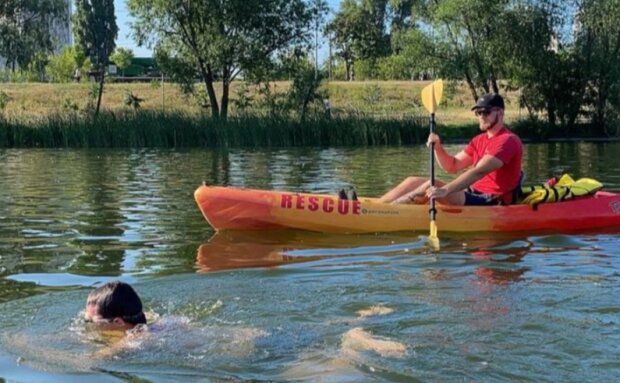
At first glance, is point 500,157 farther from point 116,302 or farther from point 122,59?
point 122,59

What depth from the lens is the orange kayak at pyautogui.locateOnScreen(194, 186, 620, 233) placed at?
9.08 metres

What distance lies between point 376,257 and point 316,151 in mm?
17114

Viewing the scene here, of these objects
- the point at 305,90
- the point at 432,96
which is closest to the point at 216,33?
the point at 305,90

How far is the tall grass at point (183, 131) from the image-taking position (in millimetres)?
26906

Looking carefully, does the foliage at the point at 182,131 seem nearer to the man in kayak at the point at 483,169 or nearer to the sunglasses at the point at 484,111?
the man in kayak at the point at 483,169

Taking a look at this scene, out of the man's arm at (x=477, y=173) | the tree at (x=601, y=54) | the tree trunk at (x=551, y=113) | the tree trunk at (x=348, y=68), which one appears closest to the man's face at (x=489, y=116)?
the man's arm at (x=477, y=173)

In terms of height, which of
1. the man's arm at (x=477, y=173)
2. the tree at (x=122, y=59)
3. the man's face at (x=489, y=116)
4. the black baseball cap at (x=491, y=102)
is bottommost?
the man's arm at (x=477, y=173)

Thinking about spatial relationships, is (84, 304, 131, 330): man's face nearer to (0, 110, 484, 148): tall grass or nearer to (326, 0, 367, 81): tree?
(0, 110, 484, 148): tall grass

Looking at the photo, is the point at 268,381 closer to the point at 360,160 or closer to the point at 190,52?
the point at 360,160

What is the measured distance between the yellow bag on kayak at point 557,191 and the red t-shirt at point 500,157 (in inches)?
10.0

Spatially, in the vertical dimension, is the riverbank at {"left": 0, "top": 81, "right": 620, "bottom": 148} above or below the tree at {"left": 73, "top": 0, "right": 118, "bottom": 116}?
below

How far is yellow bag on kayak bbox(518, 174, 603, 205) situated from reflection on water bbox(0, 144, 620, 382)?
1.77 ft

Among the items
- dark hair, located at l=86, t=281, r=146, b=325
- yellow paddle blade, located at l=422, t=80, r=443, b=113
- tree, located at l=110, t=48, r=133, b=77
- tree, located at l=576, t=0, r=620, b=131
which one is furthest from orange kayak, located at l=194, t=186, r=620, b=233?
tree, located at l=110, t=48, r=133, b=77

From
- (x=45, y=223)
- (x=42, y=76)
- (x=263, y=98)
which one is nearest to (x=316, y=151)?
(x=263, y=98)
